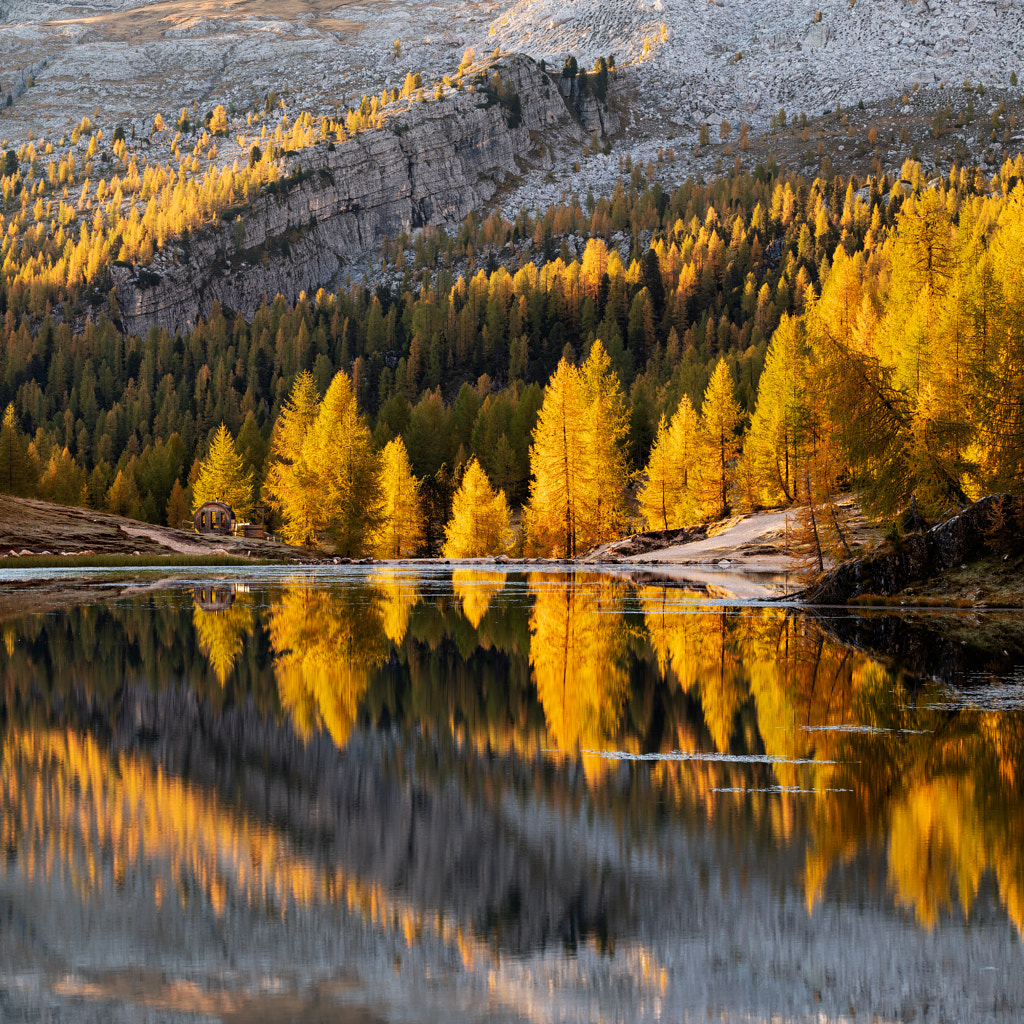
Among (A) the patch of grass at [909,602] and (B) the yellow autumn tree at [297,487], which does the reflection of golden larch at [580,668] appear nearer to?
(A) the patch of grass at [909,602]

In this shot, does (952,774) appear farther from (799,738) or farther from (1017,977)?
(1017,977)

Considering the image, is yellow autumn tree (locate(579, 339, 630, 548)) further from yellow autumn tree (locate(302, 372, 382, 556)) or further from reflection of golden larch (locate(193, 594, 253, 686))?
reflection of golden larch (locate(193, 594, 253, 686))

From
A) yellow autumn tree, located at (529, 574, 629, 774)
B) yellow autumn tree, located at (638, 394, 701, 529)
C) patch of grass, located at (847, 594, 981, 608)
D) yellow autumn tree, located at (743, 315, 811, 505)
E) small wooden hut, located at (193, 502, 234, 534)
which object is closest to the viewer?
yellow autumn tree, located at (529, 574, 629, 774)

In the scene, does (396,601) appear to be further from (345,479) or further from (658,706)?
(345,479)

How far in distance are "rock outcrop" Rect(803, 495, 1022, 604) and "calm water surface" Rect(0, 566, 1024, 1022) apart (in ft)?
47.3

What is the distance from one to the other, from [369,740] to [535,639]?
9828 mm

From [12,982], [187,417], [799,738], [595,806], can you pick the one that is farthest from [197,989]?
[187,417]

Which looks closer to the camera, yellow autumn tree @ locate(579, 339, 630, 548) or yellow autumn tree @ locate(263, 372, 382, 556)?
yellow autumn tree @ locate(579, 339, 630, 548)

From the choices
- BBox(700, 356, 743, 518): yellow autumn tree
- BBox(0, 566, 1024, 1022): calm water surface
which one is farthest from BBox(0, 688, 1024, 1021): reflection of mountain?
BBox(700, 356, 743, 518): yellow autumn tree

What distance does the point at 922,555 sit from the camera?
30.2 m

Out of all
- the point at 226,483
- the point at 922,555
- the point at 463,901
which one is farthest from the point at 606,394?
the point at 463,901

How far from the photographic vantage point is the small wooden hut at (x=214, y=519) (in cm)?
8444

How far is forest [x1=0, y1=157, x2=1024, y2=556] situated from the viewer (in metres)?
35.0

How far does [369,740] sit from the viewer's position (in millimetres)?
10188
